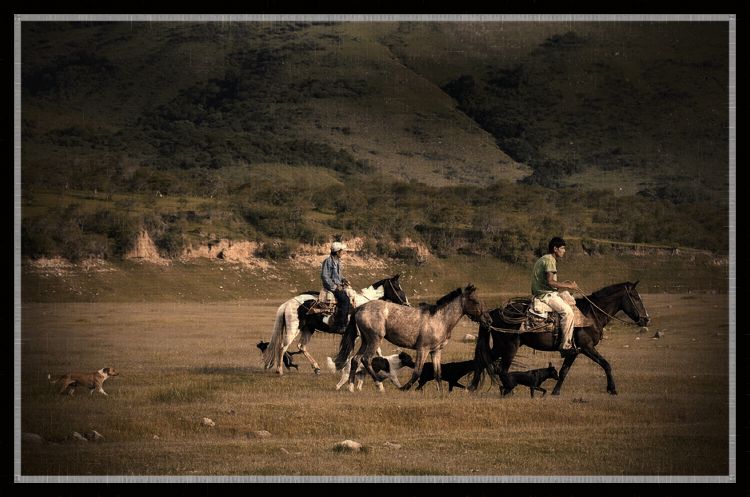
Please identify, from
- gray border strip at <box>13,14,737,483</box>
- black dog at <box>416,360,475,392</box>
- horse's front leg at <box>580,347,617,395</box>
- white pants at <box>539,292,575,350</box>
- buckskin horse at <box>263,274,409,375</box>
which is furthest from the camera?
buckskin horse at <box>263,274,409,375</box>

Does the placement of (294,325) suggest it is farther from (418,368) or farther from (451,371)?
(451,371)

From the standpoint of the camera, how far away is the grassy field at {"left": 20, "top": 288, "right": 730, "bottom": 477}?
57.7 feet

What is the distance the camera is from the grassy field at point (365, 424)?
1759cm

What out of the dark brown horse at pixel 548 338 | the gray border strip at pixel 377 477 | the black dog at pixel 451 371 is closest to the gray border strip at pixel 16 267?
the gray border strip at pixel 377 477

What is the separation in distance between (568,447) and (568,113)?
151 metres

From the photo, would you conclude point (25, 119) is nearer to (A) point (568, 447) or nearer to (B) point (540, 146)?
(B) point (540, 146)

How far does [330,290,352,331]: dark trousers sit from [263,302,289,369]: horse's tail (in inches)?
57.7

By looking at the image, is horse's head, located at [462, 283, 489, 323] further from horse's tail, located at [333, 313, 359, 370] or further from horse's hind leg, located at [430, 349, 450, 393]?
horse's tail, located at [333, 313, 359, 370]

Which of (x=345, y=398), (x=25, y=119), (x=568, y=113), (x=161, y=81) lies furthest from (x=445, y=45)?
(x=345, y=398)

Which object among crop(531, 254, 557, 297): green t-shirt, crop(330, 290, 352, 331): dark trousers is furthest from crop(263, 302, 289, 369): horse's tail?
crop(531, 254, 557, 297): green t-shirt

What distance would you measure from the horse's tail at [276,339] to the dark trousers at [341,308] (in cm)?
146

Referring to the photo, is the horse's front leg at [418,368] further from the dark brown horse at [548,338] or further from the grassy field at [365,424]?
the dark brown horse at [548,338]

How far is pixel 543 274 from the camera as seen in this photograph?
2227 cm

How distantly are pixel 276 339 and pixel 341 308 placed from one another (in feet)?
7.48
